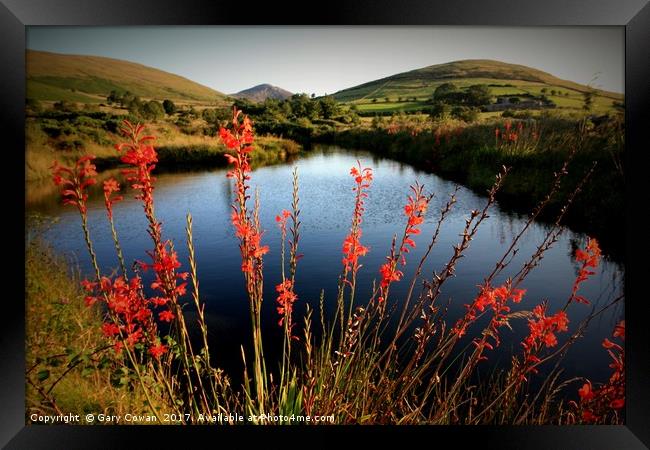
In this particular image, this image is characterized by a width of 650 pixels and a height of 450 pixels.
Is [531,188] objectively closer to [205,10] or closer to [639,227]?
[639,227]

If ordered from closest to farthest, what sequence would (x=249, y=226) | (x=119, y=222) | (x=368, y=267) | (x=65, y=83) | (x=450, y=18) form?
(x=249, y=226)
(x=450, y=18)
(x=65, y=83)
(x=119, y=222)
(x=368, y=267)

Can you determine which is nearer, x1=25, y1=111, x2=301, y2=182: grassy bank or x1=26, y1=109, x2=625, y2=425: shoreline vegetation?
x1=26, y1=109, x2=625, y2=425: shoreline vegetation

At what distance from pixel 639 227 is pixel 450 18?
198 centimetres

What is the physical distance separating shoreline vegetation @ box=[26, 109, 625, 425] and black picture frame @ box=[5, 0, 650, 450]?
11 centimetres

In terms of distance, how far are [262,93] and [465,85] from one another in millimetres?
1737

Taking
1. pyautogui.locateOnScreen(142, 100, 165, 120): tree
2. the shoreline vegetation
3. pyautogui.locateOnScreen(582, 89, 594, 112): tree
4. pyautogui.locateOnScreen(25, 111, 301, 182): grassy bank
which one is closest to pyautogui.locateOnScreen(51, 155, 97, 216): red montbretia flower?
the shoreline vegetation

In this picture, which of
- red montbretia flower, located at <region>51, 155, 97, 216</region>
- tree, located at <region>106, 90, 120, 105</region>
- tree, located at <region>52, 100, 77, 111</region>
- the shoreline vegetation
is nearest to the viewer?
red montbretia flower, located at <region>51, 155, 97, 216</region>

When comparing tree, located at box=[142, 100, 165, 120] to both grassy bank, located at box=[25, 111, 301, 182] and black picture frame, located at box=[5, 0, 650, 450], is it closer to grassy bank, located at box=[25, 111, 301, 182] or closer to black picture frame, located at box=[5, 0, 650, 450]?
grassy bank, located at box=[25, 111, 301, 182]

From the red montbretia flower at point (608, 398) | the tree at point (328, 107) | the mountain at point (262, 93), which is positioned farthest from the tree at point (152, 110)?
the red montbretia flower at point (608, 398)

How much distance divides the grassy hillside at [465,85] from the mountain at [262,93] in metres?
0.47

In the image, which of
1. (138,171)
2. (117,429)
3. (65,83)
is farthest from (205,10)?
(117,429)

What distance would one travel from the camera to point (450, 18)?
118 inches

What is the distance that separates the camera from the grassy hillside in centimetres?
357

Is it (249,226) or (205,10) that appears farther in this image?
(205,10)
